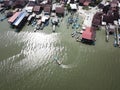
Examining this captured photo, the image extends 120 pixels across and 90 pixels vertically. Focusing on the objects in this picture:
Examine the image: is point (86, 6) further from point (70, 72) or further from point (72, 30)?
point (70, 72)

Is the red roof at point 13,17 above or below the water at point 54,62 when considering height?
above

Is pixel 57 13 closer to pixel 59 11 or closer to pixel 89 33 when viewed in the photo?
pixel 59 11

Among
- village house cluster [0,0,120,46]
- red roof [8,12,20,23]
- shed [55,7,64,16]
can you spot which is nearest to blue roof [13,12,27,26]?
village house cluster [0,0,120,46]

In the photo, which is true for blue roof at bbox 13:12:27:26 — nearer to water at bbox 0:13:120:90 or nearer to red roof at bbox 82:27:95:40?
water at bbox 0:13:120:90

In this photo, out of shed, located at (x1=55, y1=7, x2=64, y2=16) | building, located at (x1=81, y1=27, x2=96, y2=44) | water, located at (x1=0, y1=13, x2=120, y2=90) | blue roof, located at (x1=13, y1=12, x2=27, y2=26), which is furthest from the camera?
shed, located at (x1=55, y1=7, x2=64, y2=16)

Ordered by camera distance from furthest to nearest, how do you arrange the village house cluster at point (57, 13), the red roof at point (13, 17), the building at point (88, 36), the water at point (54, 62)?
the red roof at point (13, 17) → the village house cluster at point (57, 13) → the building at point (88, 36) → the water at point (54, 62)

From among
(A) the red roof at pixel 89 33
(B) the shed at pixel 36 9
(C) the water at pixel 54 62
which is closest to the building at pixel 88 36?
(A) the red roof at pixel 89 33

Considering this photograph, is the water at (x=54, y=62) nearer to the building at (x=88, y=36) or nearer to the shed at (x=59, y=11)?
the building at (x=88, y=36)
